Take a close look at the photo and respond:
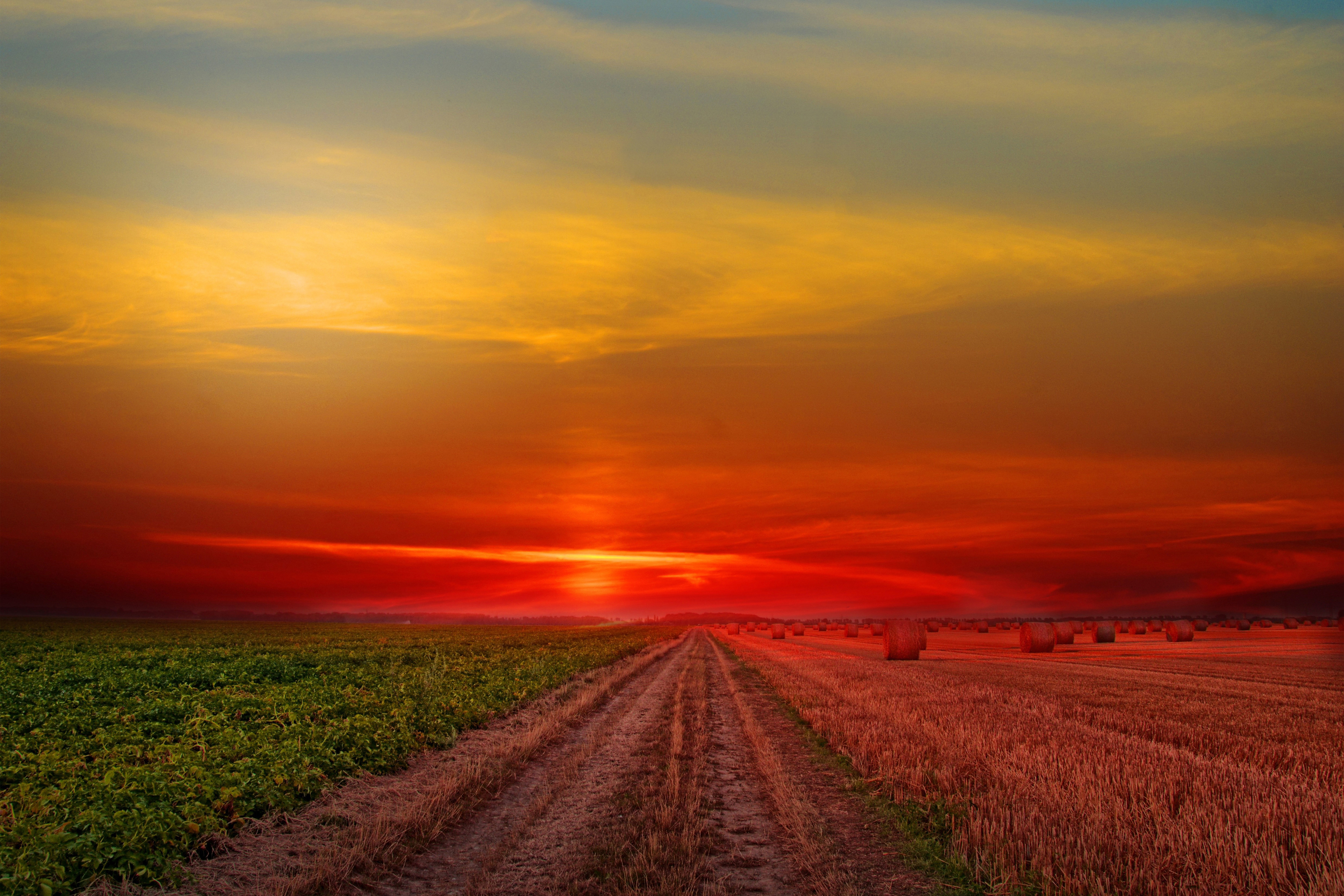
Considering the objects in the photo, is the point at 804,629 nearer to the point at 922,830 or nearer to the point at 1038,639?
the point at 1038,639

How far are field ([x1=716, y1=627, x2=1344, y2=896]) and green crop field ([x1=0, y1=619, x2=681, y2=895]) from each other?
8.27m

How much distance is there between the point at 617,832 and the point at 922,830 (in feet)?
12.2

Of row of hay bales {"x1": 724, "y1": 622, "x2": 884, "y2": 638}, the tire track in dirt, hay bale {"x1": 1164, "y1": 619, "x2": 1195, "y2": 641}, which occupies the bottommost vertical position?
row of hay bales {"x1": 724, "y1": 622, "x2": 884, "y2": 638}

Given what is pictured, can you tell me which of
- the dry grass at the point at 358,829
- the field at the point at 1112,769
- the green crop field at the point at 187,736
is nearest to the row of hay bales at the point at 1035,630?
the field at the point at 1112,769

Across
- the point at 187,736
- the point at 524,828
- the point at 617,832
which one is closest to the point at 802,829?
the point at 617,832

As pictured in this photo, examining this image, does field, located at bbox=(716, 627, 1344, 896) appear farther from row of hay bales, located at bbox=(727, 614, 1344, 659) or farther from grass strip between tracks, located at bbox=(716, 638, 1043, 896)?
row of hay bales, located at bbox=(727, 614, 1344, 659)

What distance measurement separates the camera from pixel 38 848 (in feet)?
26.6

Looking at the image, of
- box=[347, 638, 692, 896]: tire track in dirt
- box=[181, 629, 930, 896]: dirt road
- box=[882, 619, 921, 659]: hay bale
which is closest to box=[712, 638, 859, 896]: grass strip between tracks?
box=[181, 629, 930, 896]: dirt road

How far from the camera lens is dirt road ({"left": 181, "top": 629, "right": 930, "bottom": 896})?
8328 mm

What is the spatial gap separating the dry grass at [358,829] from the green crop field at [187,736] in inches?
16.5

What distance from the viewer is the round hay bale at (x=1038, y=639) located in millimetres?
48938

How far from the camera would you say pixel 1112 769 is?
38.7ft

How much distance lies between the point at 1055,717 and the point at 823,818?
31.0ft

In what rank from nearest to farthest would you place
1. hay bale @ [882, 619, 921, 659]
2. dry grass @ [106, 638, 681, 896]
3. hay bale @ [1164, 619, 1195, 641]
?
dry grass @ [106, 638, 681, 896]
hay bale @ [882, 619, 921, 659]
hay bale @ [1164, 619, 1195, 641]
